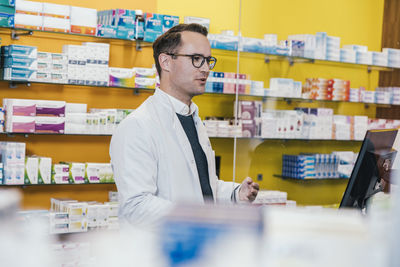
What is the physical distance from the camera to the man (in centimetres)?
224

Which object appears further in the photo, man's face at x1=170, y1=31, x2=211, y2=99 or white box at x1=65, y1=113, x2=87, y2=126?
white box at x1=65, y1=113, x2=87, y2=126

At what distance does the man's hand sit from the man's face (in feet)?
1.82

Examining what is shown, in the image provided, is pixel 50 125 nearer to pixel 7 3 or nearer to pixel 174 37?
pixel 7 3

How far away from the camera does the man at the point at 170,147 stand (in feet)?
7.34

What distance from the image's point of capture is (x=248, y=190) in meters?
2.39

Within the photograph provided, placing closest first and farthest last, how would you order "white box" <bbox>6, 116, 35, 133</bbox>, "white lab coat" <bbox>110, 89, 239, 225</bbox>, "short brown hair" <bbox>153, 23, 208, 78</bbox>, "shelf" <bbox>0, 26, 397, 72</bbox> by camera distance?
"white lab coat" <bbox>110, 89, 239, 225</bbox>, "short brown hair" <bbox>153, 23, 208, 78</bbox>, "white box" <bbox>6, 116, 35, 133</bbox>, "shelf" <bbox>0, 26, 397, 72</bbox>

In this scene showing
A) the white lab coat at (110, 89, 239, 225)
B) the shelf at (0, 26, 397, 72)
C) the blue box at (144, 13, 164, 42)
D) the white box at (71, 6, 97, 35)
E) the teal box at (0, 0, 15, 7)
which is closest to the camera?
the white lab coat at (110, 89, 239, 225)

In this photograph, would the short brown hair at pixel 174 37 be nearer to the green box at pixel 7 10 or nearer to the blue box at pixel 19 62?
the blue box at pixel 19 62

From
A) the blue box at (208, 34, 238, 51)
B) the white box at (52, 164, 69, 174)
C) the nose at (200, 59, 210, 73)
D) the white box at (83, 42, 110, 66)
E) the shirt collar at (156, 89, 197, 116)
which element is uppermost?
the blue box at (208, 34, 238, 51)

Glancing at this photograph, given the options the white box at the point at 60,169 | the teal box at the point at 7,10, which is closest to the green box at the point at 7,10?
the teal box at the point at 7,10

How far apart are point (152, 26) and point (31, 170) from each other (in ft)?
5.58

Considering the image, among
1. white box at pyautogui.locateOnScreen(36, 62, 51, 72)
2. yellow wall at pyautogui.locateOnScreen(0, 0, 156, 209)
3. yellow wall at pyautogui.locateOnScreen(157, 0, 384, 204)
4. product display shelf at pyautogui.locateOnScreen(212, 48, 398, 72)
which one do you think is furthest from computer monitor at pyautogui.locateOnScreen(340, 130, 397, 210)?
yellow wall at pyautogui.locateOnScreen(0, 0, 156, 209)

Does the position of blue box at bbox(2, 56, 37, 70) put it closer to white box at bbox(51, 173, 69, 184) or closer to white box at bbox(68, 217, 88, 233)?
white box at bbox(51, 173, 69, 184)

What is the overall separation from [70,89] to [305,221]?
4.55 m
